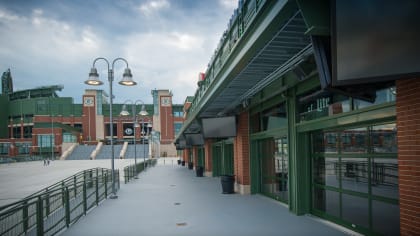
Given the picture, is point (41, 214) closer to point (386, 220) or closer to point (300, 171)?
point (300, 171)

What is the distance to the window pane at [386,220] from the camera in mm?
6707

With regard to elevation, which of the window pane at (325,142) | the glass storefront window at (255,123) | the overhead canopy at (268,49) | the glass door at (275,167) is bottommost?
the glass door at (275,167)

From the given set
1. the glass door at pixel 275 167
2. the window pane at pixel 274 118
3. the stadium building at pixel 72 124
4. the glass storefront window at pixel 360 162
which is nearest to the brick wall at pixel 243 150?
the glass door at pixel 275 167

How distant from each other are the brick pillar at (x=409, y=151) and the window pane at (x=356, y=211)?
94.4 inches

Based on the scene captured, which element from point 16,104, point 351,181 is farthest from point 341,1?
point 16,104

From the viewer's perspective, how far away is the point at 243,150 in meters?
13.9

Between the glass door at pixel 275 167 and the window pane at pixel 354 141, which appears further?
the glass door at pixel 275 167

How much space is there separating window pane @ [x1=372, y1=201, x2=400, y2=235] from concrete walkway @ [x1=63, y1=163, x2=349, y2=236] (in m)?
0.85

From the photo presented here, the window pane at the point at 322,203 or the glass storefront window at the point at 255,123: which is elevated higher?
the glass storefront window at the point at 255,123

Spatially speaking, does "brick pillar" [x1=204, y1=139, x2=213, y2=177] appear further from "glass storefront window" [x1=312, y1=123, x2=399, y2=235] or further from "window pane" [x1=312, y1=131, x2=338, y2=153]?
"window pane" [x1=312, y1=131, x2=338, y2=153]

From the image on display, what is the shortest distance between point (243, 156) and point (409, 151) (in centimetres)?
918

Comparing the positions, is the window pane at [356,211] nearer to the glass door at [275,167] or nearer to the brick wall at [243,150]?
the glass door at [275,167]

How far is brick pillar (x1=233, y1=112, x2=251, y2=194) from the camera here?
543 inches

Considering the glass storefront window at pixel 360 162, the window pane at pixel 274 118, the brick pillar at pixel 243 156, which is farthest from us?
the brick pillar at pixel 243 156
